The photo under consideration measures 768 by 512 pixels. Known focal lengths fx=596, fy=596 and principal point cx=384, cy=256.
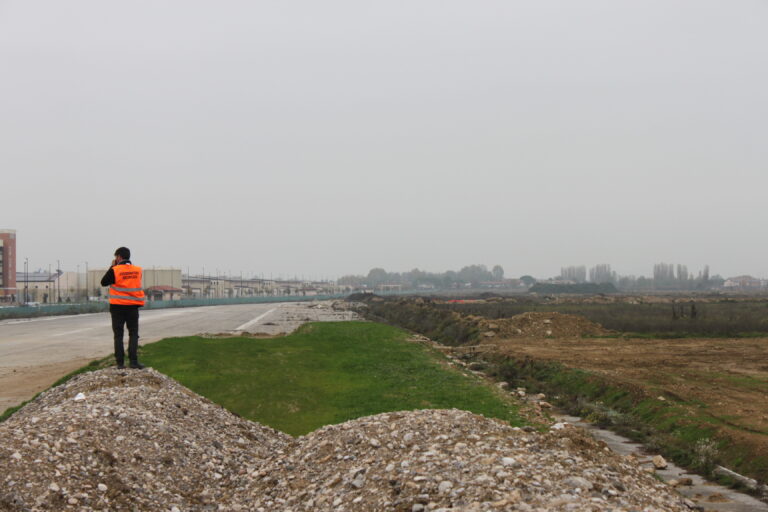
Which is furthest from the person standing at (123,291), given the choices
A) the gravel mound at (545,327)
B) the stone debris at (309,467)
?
the gravel mound at (545,327)

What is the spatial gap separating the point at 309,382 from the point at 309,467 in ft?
30.0

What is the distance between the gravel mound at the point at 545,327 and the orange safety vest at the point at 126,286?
2938 cm

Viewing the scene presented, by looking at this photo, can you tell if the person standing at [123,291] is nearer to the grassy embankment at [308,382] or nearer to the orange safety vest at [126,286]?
the orange safety vest at [126,286]

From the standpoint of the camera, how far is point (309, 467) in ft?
27.5

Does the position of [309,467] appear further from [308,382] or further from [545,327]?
[545,327]

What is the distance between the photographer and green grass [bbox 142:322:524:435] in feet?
45.2

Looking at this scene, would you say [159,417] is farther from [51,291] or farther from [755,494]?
→ [51,291]

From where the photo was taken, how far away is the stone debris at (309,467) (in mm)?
6578

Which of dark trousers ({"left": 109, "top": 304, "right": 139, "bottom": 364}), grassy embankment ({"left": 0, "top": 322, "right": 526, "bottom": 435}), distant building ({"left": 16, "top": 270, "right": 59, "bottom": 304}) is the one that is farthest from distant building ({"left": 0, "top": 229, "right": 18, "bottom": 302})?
dark trousers ({"left": 109, "top": 304, "right": 139, "bottom": 364})

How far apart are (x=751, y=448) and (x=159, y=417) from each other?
11.0 meters

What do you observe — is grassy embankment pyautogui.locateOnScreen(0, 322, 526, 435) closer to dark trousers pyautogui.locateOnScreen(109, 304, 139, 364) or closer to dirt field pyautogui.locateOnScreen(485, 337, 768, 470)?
dark trousers pyautogui.locateOnScreen(109, 304, 139, 364)

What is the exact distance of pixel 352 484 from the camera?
7371 mm

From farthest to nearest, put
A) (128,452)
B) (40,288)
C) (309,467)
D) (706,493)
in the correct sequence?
(40,288) < (706,493) < (309,467) < (128,452)

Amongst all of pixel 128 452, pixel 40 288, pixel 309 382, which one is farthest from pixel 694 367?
pixel 40 288
